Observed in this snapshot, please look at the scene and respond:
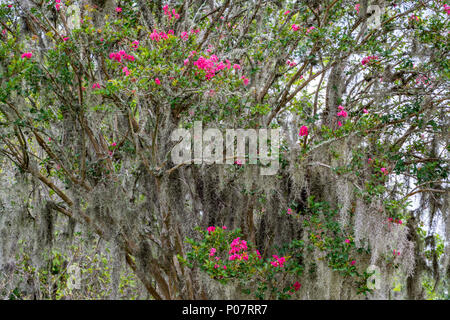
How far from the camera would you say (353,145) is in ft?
15.2

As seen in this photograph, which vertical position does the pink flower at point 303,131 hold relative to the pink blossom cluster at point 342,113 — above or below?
below

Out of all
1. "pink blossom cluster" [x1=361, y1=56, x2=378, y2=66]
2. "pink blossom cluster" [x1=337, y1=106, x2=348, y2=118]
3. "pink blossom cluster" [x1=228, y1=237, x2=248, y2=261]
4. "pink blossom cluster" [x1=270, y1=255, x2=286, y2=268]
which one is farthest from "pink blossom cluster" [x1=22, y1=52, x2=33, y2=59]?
"pink blossom cluster" [x1=361, y1=56, x2=378, y2=66]

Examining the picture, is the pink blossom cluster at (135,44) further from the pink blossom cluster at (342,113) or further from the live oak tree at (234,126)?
the pink blossom cluster at (342,113)

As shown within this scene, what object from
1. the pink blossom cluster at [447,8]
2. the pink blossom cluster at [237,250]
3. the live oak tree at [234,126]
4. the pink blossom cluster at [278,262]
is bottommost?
the pink blossom cluster at [278,262]

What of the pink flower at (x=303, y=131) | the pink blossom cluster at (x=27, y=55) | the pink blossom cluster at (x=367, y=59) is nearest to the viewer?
the pink blossom cluster at (x=27, y=55)

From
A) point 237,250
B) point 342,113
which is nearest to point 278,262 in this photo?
point 237,250

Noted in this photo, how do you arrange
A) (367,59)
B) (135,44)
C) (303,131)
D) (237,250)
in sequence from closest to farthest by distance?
(237,250) < (135,44) < (303,131) < (367,59)

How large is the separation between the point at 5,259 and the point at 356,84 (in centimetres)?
410

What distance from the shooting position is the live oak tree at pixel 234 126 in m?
4.25

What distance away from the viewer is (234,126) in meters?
4.59

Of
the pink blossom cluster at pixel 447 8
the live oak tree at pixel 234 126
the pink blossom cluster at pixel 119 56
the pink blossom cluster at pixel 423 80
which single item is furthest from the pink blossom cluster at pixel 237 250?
the pink blossom cluster at pixel 447 8

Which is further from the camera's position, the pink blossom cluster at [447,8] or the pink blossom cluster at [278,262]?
the pink blossom cluster at [447,8]

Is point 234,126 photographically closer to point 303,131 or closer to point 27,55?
point 303,131

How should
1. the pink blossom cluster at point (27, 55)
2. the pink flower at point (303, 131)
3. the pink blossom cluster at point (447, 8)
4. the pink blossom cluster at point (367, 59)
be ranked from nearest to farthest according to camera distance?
the pink blossom cluster at point (27, 55), the pink blossom cluster at point (447, 8), the pink flower at point (303, 131), the pink blossom cluster at point (367, 59)
